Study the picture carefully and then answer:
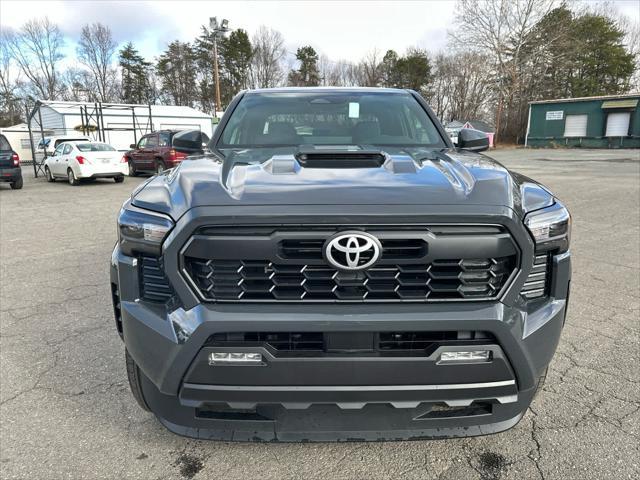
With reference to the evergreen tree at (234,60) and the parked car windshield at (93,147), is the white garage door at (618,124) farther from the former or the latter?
the evergreen tree at (234,60)

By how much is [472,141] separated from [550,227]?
4.95 ft

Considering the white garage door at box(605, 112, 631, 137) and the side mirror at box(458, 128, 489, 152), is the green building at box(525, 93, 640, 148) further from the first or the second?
the side mirror at box(458, 128, 489, 152)

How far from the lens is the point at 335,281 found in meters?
1.74

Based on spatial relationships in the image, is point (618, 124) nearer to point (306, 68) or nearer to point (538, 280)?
point (306, 68)

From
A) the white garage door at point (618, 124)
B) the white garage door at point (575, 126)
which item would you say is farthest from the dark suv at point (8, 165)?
the white garage door at point (618, 124)

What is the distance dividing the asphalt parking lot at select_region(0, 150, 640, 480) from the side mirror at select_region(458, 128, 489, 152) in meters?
1.56

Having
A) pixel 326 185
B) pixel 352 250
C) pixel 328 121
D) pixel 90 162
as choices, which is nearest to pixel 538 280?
pixel 352 250

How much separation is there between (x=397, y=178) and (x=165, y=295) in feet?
3.50

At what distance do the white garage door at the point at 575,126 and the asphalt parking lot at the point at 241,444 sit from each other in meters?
37.9

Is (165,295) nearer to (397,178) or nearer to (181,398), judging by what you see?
(181,398)

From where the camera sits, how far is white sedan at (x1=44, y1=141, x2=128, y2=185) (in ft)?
50.6

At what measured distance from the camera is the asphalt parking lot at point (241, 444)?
212cm

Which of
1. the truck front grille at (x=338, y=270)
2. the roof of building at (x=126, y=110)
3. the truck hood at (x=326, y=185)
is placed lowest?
the truck front grille at (x=338, y=270)

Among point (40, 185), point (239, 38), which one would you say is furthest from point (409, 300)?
point (239, 38)
